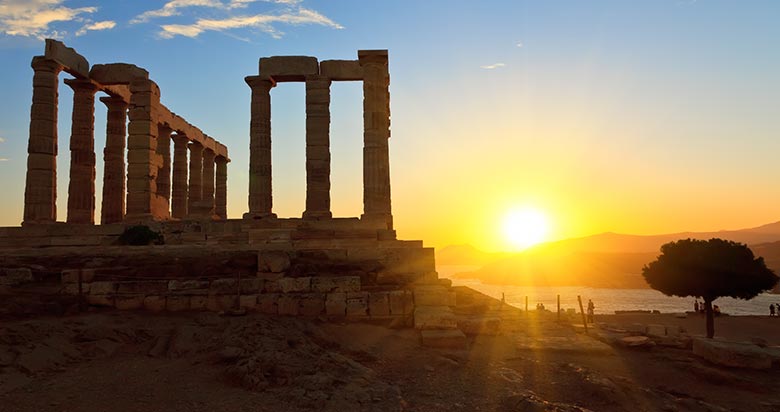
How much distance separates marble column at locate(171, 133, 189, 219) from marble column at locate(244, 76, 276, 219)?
429 inches

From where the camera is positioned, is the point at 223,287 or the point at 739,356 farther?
the point at 223,287

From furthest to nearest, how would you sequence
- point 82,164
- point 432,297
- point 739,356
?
point 82,164 → point 432,297 → point 739,356

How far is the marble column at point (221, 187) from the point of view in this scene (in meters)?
40.1

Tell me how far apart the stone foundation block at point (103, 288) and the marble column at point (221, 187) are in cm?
2644

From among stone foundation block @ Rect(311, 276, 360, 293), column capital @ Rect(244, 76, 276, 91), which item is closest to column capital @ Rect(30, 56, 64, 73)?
column capital @ Rect(244, 76, 276, 91)

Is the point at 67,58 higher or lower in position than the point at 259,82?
higher

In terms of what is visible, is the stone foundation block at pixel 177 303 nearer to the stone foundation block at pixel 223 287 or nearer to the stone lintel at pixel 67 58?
the stone foundation block at pixel 223 287

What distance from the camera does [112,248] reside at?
18375mm

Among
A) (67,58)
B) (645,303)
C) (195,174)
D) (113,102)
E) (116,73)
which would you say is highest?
(67,58)

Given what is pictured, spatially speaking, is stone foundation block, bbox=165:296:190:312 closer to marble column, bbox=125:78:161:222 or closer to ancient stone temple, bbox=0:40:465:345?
ancient stone temple, bbox=0:40:465:345

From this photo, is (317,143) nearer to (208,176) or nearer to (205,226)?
(205,226)

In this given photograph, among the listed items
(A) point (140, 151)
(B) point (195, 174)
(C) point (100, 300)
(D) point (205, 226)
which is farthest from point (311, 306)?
(B) point (195, 174)

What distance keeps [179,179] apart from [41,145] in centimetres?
993

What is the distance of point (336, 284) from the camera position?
46.8 feet
